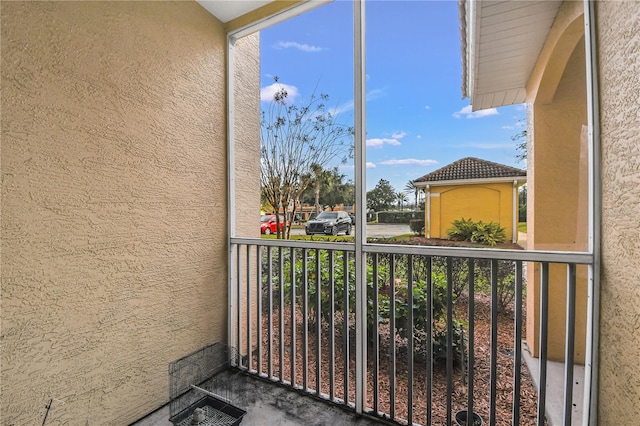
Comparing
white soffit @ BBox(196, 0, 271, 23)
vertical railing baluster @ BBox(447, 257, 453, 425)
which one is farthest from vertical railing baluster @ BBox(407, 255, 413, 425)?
white soffit @ BBox(196, 0, 271, 23)

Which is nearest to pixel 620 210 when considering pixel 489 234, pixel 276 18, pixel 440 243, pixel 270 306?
pixel 489 234

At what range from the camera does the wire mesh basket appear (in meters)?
1.80

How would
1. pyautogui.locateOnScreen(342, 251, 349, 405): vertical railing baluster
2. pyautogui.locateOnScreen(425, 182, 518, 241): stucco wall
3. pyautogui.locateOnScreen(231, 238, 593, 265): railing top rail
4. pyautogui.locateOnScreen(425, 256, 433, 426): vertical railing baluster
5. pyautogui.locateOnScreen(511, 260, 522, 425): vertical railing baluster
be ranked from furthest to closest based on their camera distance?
pyautogui.locateOnScreen(342, 251, 349, 405): vertical railing baluster → pyautogui.locateOnScreen(425, 256, 433, 426): vertical railing baluster → pyautogui.locateOnScreen(425, 182, 518, 241): stucco wall → pyautogui.locateOnScreen(511, 260, 522, 425): vertical railing baluster → pyautogui.locateOnScreen(231, 238, 593, 265): railing top rail

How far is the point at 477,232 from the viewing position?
170 centimetres

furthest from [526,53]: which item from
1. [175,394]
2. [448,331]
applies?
[175,394]

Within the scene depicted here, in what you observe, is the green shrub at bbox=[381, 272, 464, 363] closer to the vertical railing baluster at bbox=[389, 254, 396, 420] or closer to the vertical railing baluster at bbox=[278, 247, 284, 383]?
the vertical railing baluster at bbox=[389, 254, 396, 420]

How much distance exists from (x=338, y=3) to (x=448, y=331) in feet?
7.88

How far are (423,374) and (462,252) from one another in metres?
1.07

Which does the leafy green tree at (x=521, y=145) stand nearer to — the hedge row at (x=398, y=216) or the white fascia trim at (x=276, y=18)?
the hedge row at (x=398, y=216)

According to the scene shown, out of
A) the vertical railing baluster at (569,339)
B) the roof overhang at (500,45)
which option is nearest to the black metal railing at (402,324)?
the vertical railing baluster at (569,339)

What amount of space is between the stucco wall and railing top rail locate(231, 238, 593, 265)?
12cm

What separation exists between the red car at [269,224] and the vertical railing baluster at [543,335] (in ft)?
5.85

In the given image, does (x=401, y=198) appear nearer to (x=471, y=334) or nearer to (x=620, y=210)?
(x=471, y=334)

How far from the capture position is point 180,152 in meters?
2.20
